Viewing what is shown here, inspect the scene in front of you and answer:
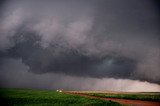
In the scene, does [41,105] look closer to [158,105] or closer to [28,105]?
[28,105]

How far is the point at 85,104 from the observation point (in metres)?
21.6

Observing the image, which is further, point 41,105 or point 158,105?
point 158,105

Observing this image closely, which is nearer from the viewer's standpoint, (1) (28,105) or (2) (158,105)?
(1) (28,105)

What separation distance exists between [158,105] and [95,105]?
8179 mm

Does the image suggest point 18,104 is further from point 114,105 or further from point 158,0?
point 158,0

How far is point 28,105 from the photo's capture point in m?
20.6

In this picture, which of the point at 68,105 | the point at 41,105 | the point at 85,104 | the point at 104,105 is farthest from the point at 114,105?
the point at 41,105

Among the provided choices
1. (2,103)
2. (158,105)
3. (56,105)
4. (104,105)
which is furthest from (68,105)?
(158,105)

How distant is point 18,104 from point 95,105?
614 cm

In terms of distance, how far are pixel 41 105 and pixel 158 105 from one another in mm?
12136

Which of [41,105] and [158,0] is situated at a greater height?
[158,0]

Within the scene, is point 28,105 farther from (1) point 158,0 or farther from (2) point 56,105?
(1) point 158,0

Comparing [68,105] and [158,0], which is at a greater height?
[158,0]

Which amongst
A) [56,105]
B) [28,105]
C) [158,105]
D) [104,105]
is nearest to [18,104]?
[28,105]
